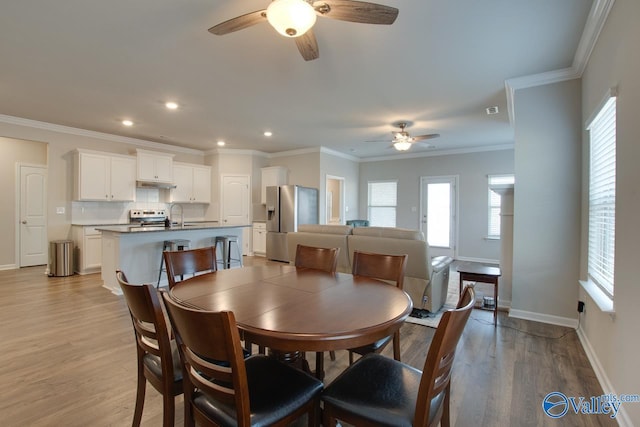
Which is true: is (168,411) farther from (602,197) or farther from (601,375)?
(602,197)

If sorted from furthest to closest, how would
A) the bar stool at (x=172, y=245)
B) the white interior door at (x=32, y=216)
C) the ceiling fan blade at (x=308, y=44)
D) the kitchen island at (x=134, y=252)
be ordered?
1. the white interior door at (x=32, y=216)
2. the bar stool at (x=172, y=245)
3. the kitchen island at (x=134, y=252)
4. the ceiling fan blade at (x=308, y=44)

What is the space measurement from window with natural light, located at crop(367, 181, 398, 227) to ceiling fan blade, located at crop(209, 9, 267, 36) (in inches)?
261

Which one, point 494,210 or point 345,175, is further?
point 345,175

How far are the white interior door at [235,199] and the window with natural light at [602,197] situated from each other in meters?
6.33

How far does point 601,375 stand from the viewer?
213 centimetres

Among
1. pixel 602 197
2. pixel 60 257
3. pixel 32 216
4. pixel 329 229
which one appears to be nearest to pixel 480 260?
pixel 329 229

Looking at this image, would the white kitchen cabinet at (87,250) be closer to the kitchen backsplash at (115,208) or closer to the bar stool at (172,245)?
the kitchen backsplash at (115,208)

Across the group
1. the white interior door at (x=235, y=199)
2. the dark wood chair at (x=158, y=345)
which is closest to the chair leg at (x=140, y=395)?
the dark wood chair at (x=158, y=345)

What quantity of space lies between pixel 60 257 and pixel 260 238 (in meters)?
3.76

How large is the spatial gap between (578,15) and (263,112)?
3660mm

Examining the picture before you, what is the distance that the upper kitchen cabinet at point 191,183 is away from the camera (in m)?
6.89

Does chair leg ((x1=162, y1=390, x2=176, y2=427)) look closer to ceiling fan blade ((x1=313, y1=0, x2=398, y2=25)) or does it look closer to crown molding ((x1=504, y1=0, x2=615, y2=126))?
ceiling fan blade ((x1=313, y1=0, x2=398, y2=25))

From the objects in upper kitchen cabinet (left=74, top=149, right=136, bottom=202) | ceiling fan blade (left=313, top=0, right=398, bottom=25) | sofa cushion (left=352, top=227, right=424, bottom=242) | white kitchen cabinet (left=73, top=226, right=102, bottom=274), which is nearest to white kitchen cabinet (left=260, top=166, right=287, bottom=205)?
upper kitchen cabinet (left=74, top=149, right=136, bottom=202)

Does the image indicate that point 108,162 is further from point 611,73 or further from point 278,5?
point 611,73
